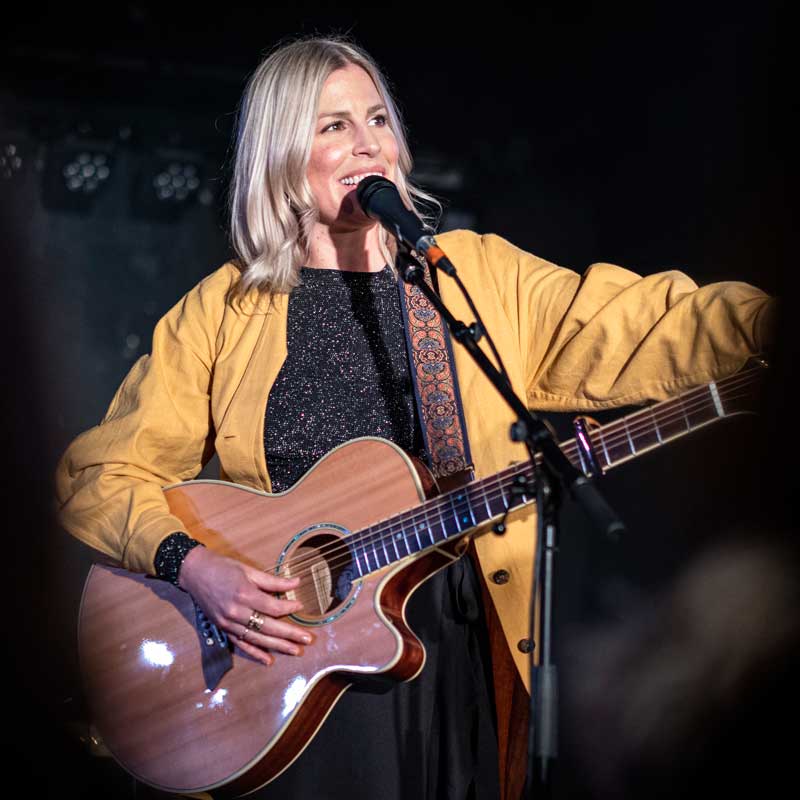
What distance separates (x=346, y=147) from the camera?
2.31 meters

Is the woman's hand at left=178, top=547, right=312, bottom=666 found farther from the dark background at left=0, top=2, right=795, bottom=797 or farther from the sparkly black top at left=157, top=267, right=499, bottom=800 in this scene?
the dark background at left=0, top=2, right=795, bottom=797

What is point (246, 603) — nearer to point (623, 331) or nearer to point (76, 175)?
point (623, 331)

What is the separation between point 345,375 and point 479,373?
0.34 m

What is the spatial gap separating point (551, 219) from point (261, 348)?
1.75m

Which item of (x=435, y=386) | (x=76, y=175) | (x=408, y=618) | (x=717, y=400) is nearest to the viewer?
(x=717, y=400)

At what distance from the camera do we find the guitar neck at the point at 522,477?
66.4 inches

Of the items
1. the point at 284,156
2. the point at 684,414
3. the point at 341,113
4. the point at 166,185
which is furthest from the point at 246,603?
the point at 166,185

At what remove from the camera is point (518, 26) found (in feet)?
11.0

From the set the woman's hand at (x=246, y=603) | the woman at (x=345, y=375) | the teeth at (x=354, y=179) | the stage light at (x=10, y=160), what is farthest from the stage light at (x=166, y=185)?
the woman's hand at (x=246, y=603)

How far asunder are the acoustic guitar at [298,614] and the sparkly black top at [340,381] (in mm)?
141

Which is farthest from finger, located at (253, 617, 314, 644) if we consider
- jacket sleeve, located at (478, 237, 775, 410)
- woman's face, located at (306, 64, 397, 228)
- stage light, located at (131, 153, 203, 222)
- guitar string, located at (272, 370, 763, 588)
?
stage light, located at (131, 153, 203, 222)

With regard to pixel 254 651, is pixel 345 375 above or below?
above

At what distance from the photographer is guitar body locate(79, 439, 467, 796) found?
1915 mm

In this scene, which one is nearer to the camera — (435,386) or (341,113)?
(435,386)
